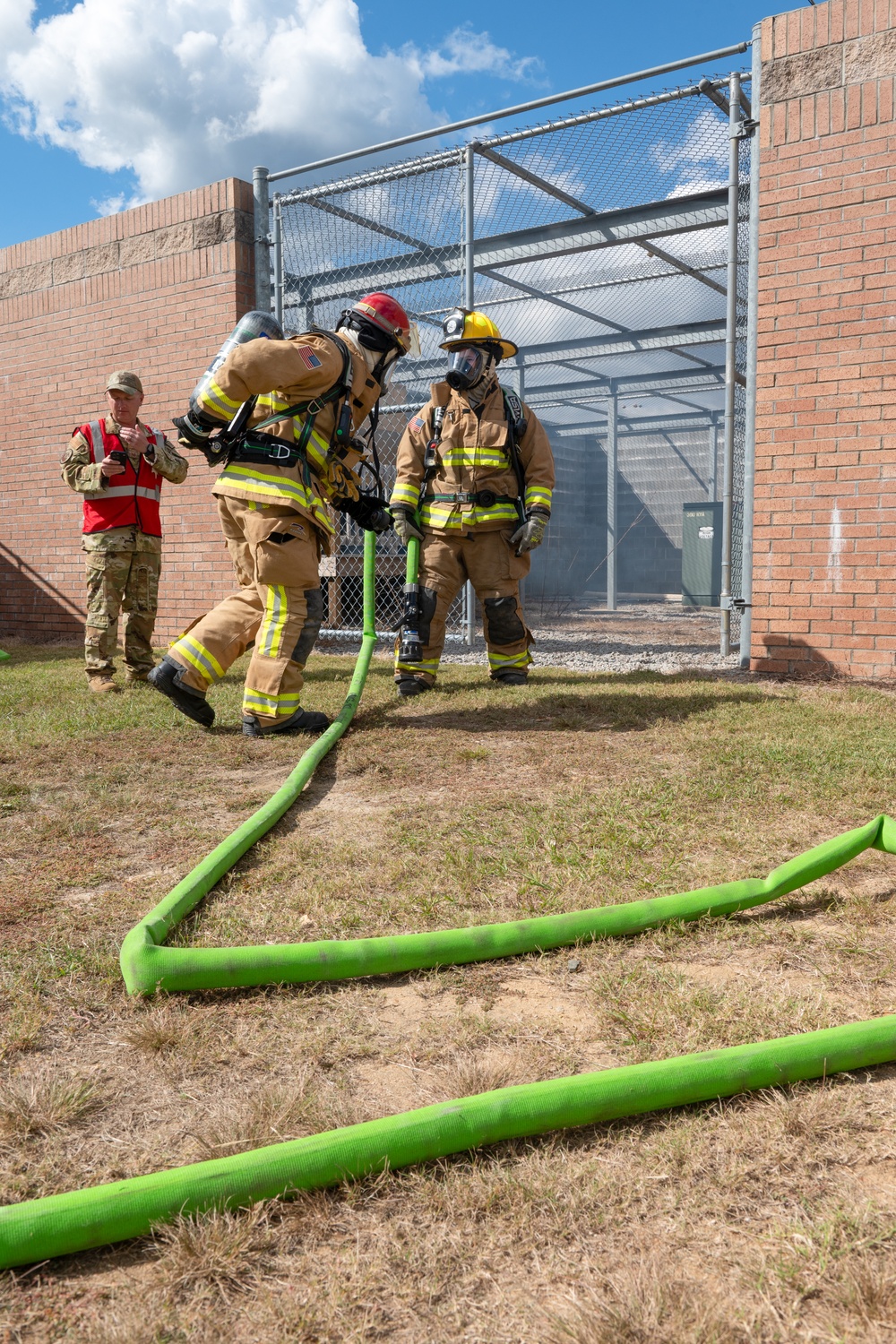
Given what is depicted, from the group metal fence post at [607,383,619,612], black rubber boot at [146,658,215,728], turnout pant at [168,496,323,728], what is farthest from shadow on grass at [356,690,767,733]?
metal fence post at [607,383,619,612]

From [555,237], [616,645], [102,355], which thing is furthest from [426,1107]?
[102,355]

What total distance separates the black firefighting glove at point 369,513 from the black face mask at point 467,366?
985 mm

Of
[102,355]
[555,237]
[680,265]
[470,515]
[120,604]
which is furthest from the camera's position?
[680,265]

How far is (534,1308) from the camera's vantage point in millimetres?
1138

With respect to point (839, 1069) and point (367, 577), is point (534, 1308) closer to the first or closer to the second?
point (839, 1069)

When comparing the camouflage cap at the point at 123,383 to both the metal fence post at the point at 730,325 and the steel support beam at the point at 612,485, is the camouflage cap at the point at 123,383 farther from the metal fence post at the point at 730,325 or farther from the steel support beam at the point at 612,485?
the steel support beam at the point at 612,485

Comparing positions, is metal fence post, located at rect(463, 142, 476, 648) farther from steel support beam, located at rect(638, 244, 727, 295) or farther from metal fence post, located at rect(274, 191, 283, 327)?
steel support beam, located at rect(638, 244, 727, 295)

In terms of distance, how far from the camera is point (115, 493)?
6.00 metres

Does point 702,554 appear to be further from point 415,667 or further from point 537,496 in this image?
point 415,667

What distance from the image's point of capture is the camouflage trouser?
585cm

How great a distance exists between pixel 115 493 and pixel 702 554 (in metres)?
10.7

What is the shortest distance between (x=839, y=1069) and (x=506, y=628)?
14.3 ft

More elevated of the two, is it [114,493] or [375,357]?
[375,357]

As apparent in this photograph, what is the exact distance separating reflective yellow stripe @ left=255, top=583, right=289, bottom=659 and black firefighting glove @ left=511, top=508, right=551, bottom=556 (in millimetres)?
1814
